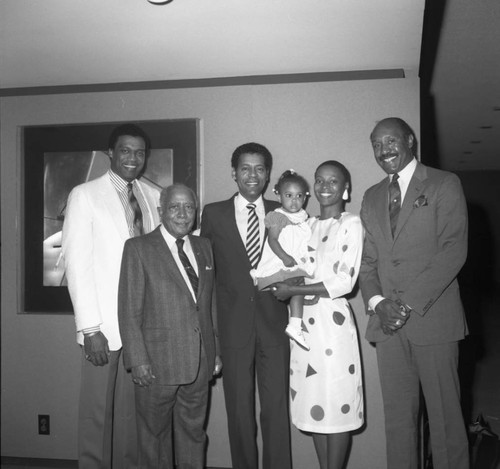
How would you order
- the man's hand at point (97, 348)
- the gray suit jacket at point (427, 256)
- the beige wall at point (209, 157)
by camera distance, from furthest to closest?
the beige wall at point (209, 157), the man's hand at point (97, 348), the gray suit jacket at point (427, 256)

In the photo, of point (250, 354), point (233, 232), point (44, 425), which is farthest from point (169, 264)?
point (44, 425)

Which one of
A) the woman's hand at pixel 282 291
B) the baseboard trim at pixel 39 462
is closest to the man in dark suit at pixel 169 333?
the woman's hand at pixel 282 291

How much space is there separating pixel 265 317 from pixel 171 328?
55cm

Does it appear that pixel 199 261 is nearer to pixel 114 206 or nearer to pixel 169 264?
pixel 169 264

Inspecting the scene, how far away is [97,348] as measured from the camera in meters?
2.99

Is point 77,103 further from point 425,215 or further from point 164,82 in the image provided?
point 425,215

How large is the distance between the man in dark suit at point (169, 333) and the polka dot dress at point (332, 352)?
0.52m

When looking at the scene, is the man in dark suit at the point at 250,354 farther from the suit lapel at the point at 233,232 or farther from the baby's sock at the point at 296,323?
the baby's sock at the point at 296,323

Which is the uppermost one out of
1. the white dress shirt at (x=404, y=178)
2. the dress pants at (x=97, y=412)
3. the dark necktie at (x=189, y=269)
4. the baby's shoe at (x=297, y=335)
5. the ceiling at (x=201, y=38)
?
the ceiling at (x=201, y=38)

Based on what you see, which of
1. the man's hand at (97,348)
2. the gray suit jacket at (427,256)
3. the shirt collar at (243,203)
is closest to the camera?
the gray suit jacket at (427,256)

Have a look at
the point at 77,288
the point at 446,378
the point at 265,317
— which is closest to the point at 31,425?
the point at 77,288

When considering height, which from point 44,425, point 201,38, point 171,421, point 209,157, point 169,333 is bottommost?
point 44,425

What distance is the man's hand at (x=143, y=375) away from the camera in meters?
2.75

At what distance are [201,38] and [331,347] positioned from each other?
1.90 metres
